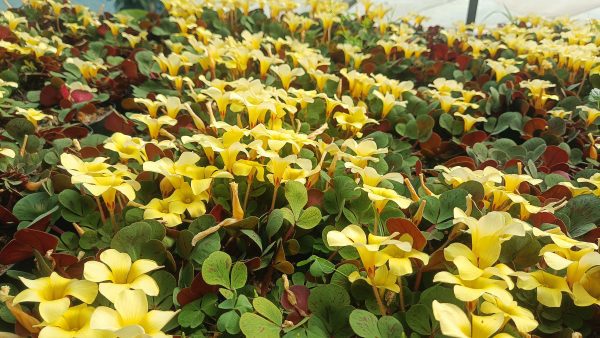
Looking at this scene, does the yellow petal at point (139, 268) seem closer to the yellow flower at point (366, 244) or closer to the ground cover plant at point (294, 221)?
the ground cover plant at point (294, 221)

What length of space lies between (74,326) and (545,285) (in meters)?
0.81

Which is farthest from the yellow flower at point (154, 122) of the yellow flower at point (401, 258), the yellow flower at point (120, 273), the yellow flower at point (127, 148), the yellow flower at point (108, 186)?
the yellow flower at point (401, 258)

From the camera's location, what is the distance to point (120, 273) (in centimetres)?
88

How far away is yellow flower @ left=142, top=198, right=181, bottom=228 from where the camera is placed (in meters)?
1.05

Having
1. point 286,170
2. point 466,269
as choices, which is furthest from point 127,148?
point 466,269

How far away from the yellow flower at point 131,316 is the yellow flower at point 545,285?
0.59 meters

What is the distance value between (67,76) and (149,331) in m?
1.63

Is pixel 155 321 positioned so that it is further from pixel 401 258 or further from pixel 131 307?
pixel 401 258

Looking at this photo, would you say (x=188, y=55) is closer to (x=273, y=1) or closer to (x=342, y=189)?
(x=342, y=189)

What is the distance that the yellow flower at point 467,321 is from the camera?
2.47 feet

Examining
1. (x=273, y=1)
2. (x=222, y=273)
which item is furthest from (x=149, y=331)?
(x=273, y=1)

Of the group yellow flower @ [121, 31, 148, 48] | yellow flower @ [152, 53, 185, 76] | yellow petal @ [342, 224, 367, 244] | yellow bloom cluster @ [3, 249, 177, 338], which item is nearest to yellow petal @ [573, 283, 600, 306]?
yellow petal @ [342, 224, 367, 244]

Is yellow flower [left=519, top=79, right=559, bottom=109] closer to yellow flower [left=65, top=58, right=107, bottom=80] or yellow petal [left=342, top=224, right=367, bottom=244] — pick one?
yellow petal [left=342, top=224, right=367, bottom=244]

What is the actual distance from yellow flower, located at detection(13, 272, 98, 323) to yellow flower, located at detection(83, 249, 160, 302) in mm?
23
